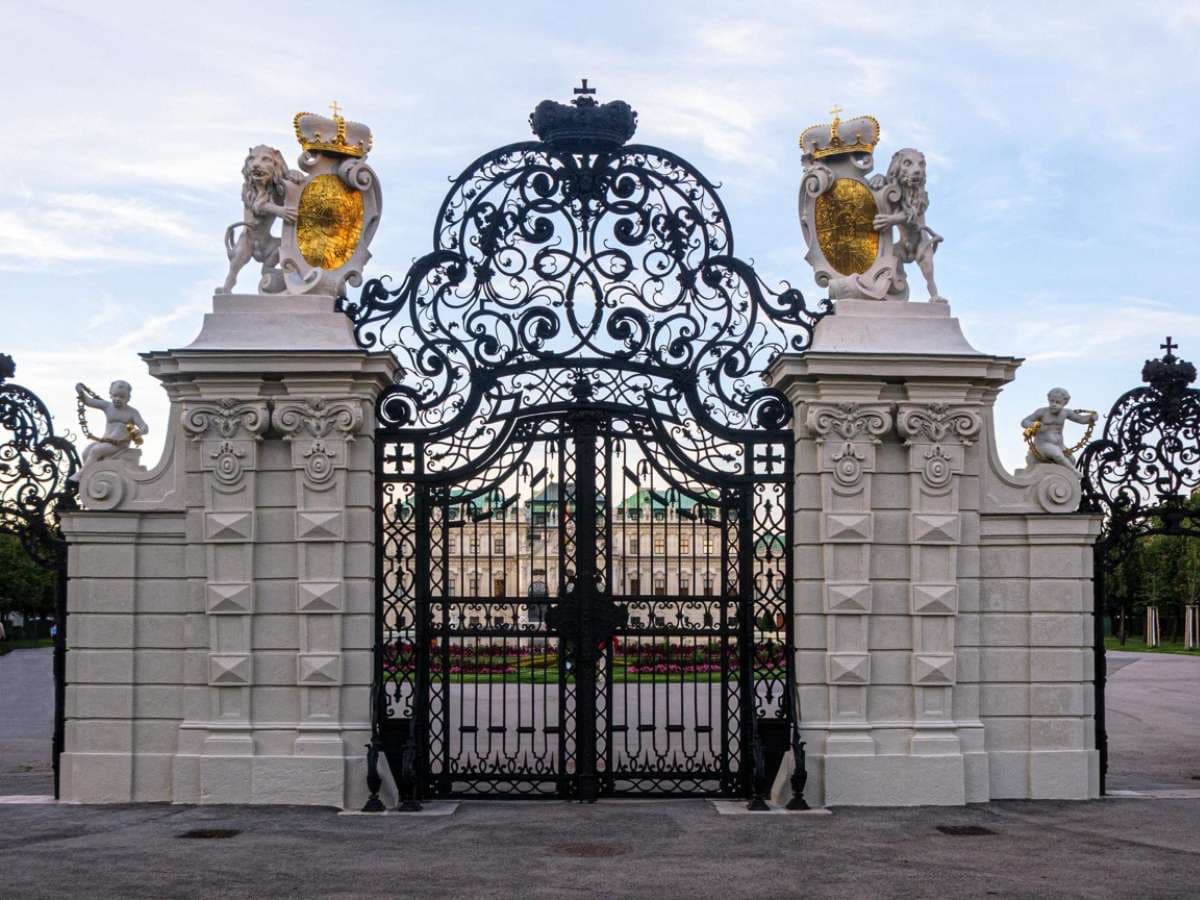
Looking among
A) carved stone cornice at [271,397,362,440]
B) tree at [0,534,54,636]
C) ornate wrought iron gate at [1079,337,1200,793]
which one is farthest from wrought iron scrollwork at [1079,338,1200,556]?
tree at [0,534,54,636]

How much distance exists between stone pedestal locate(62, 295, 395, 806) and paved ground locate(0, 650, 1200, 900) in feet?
1.47

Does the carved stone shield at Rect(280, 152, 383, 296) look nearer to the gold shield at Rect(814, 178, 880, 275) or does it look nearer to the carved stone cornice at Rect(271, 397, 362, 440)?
the carved stone cornice at Rect(271, 397, 362, 440)

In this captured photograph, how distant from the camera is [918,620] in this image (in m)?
13.5

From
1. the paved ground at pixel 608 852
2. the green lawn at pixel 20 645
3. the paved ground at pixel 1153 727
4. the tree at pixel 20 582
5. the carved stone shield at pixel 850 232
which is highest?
the carved stone shield at pixel 850 232

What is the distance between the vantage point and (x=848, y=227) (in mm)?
14094

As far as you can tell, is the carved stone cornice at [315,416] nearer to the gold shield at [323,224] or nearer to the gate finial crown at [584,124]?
the gold shield at [323,224]

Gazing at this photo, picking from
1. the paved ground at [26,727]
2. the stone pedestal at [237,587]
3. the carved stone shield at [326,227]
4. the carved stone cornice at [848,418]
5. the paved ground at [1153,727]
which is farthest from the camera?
the paved ground at [1153,727]

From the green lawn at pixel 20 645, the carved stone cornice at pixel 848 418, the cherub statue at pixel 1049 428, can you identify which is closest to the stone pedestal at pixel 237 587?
the carved stone cornice at pixel 848 418

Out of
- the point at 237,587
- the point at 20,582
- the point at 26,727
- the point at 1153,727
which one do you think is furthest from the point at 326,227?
the point at 20,582

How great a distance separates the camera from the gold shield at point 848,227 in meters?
14.1

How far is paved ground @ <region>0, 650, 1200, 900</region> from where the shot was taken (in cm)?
1025

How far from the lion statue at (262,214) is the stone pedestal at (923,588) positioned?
15.0ft

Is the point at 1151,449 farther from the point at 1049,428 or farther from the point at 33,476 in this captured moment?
the point at 33,476

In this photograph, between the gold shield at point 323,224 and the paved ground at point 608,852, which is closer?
the paved ground at point 608,852
